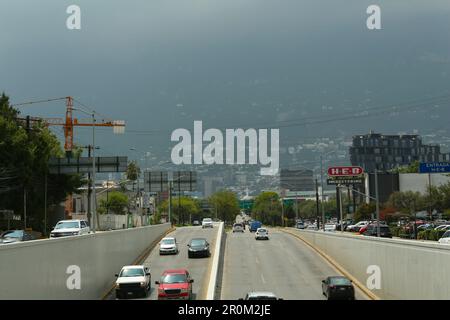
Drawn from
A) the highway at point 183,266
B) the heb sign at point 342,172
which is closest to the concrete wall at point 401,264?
the highway at point 183,266

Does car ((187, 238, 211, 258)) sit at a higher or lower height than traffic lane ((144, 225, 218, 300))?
higher

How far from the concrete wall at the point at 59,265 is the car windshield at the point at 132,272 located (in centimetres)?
140

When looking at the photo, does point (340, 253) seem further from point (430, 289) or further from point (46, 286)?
point (46, 286)

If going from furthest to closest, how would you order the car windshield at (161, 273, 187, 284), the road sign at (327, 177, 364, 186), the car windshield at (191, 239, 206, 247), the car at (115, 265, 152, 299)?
1. the road sign at (327, 177, 364, 186)
2. the car windshield at (191, 239, 206, 247)
3. the car at (115, 265, 152, 299)
4. the car windshield at (161, 273, 187, 284)

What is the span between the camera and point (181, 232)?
92.9m

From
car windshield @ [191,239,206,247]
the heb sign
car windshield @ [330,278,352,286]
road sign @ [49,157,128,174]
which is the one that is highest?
road sign @ [49,157,128,174]

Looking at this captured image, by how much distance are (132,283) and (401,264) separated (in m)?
15.9

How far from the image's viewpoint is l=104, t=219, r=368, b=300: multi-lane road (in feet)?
136

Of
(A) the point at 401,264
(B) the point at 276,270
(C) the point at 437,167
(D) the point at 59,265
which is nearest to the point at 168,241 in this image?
(B) the point at 276,270

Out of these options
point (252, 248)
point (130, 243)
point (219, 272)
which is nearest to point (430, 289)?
point (219, 272)

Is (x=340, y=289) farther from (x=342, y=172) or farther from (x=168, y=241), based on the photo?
(x=342, y=172)

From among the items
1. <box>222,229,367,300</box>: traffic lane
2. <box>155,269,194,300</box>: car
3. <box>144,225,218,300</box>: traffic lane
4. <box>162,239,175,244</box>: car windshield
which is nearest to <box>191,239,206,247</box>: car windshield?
<box>144,225,218,300</box>: traffic lane

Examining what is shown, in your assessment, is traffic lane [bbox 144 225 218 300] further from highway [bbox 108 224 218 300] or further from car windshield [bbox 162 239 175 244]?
car windshield [bbox 162 239 175 244]

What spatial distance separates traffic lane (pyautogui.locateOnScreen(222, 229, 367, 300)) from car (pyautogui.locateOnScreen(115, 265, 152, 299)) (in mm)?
4936
